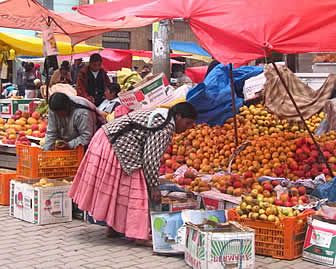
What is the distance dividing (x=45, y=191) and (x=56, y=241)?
0.75m

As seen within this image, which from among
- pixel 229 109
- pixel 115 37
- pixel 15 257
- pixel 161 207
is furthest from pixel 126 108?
pixel 115 37

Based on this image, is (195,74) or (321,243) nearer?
(321,243)

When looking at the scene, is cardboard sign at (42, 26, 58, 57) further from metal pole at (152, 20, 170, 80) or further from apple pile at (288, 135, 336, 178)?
apple pile at (288, 135, 336, 178)

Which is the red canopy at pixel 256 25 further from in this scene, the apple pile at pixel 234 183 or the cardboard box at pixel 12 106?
the cardboard box at pixel 12 106

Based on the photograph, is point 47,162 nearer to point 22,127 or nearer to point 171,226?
point 171,226

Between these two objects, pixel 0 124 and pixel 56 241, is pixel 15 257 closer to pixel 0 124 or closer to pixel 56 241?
pixel 56 241

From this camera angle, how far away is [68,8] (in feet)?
88.7

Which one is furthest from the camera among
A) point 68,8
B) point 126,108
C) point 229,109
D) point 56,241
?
point 68,8

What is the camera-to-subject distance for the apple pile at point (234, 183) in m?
6.89

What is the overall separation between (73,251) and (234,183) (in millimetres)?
1907

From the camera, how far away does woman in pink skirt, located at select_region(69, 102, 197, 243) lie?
626cm

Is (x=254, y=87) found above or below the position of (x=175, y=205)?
above

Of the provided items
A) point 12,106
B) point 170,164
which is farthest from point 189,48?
point 170,164

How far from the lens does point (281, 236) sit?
6.02 metres
